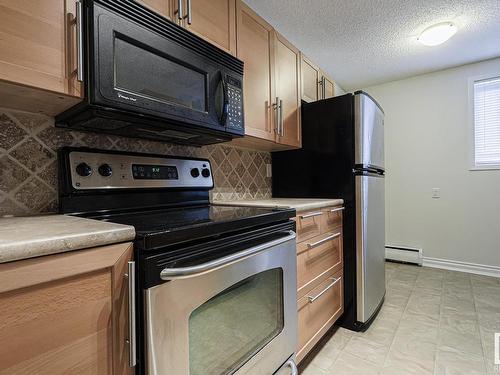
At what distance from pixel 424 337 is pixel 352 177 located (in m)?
1.15

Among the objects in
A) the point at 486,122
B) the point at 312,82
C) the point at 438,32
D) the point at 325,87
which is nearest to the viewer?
the point at 438,32

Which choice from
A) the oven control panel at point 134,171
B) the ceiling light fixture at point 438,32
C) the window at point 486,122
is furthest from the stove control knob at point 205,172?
the window at point 486,122

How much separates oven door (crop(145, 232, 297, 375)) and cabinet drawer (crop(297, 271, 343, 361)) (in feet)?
0.57

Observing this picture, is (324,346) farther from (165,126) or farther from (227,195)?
(165,126)

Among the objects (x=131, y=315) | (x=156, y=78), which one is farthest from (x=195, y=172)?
(x=131, y=315)

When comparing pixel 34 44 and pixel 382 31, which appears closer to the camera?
pixel 34 44

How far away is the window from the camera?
292 cm

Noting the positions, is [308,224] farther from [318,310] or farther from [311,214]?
[318,310]

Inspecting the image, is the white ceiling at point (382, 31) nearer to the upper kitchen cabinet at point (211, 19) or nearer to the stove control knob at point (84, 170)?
the upper kitchen cabinet at point (211, 19)

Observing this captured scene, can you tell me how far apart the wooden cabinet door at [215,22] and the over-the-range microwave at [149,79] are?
0.10 m

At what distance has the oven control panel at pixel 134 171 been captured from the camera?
1.11 m

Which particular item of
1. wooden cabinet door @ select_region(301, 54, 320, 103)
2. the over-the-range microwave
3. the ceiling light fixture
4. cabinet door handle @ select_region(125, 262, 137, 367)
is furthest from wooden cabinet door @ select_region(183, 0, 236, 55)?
the ceiling light fixture

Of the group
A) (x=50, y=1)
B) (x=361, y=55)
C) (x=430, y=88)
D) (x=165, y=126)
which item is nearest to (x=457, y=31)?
(x=361, y=55)

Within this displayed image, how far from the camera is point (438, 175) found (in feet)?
10.6
